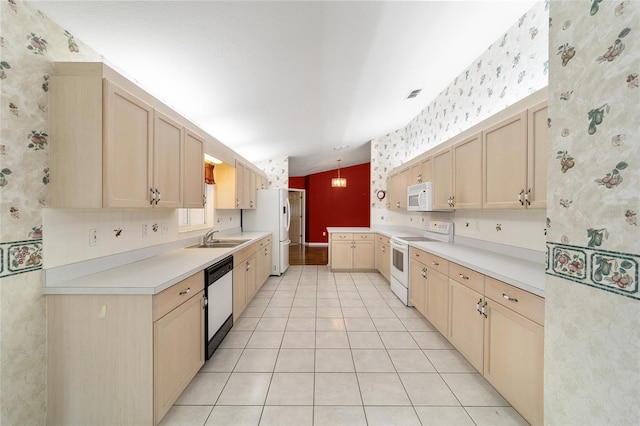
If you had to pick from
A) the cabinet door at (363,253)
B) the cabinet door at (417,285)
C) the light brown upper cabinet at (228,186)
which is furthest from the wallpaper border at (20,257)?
the cabinet door at (363,253)

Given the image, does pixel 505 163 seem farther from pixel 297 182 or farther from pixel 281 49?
pixel 297 182

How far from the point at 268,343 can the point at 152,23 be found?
8.51ft

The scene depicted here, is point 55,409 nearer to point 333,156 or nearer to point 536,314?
point 536,314

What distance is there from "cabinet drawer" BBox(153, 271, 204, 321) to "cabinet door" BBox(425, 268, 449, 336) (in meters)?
2.15

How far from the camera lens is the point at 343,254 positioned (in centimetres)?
520

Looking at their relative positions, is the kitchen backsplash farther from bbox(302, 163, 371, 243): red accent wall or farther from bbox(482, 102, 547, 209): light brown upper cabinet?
bbox(302, 163, 371, 243): red accent wall

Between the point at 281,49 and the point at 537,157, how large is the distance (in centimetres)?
204

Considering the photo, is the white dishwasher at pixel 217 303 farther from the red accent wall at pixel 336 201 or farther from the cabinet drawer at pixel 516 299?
the red accent wall at pixel 336 201

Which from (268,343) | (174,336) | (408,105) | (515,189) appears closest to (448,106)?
(408,105)

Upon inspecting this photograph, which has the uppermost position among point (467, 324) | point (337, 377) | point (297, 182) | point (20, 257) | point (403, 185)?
point (297, 182)

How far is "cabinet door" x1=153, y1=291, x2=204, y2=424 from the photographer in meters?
1.41

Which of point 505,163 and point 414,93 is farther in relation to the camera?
point 414,93

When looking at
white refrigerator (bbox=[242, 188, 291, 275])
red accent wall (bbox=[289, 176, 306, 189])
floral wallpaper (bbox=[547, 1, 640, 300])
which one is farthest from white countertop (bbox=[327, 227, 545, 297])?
red accent wall (bbox=[289, 176, 306, 189])

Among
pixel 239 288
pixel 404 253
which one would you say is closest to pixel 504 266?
pixel 404 253
